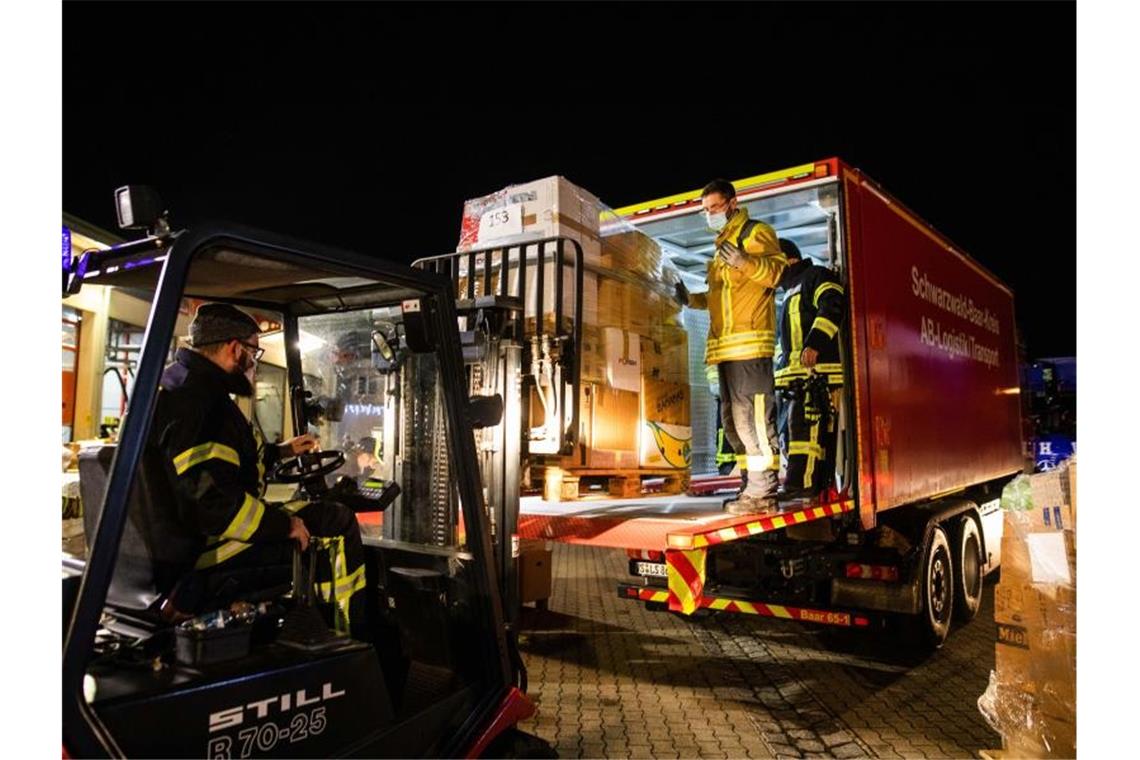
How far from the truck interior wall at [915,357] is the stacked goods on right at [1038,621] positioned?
5.29ft

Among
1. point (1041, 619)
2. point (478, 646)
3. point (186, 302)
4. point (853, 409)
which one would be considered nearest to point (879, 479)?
point (853, 409)

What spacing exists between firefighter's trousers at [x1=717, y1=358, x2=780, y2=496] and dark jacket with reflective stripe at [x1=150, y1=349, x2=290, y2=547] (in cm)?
285

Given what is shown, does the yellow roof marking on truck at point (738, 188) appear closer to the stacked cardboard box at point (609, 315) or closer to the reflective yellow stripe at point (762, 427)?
the stacked cardboard box at point (609, 315)

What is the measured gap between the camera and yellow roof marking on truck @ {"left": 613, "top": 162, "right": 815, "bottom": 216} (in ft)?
16.6

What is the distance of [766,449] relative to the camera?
14.9 ft

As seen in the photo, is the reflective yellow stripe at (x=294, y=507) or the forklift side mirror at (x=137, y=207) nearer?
the forklift side mirror at (x=137, y=207)

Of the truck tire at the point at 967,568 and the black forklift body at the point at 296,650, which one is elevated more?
the black forklift body at the point at 296,650

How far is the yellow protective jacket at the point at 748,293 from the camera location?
455 cm

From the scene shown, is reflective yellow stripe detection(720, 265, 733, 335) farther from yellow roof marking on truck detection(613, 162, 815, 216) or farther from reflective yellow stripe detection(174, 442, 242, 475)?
reflective yellow stripe detection(174, 442, 242, 475)

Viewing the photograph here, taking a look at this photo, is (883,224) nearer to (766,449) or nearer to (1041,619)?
(766,449)

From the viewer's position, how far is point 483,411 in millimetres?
2863

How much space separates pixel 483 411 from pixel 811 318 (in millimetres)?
3203

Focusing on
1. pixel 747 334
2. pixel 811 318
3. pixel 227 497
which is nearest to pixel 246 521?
pixel 227 497

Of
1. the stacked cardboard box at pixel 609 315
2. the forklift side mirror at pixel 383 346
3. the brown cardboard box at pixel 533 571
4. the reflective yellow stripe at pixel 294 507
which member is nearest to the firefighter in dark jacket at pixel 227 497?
the reflective yellow stripe at pixel 294 507
